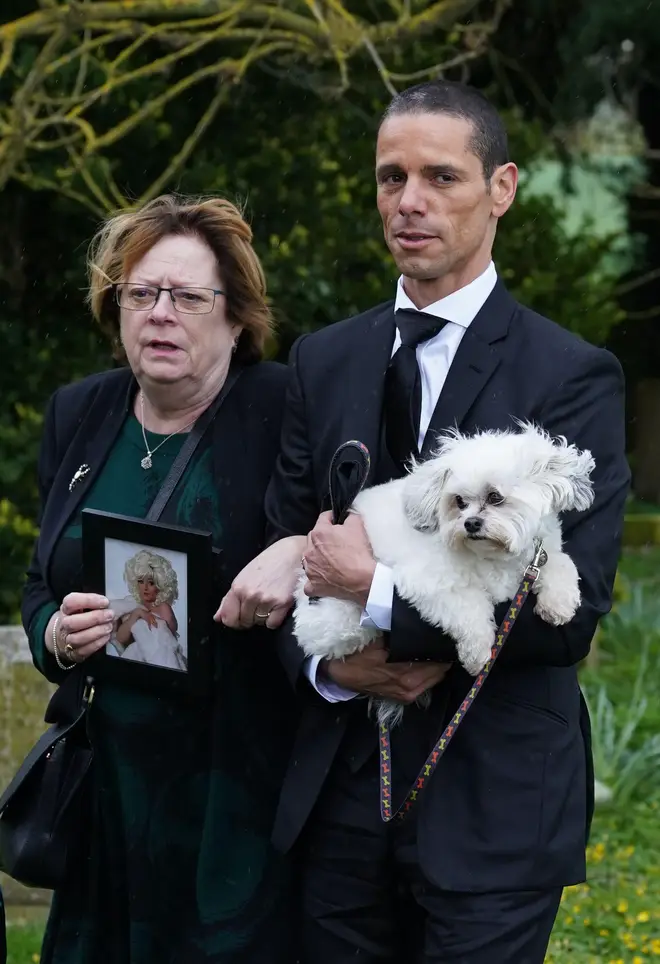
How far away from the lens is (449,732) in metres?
3.21

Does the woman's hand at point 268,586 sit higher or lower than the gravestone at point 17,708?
higher

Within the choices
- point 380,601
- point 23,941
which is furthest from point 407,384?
point 23,941

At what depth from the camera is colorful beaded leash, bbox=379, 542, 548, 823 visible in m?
3.18

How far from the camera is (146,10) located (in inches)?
281

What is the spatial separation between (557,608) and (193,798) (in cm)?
124

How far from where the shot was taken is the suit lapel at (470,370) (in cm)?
330

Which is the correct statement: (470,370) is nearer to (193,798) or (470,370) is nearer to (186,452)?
(186,452)

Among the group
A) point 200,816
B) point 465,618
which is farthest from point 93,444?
point 465,618

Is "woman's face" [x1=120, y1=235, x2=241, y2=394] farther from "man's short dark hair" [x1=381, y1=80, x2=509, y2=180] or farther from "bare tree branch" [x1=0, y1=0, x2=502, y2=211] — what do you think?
"bare tree branch" [x1=0, y1=0, x2=502, y2=211]

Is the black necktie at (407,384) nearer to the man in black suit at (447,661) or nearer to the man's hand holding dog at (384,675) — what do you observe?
the man in black suit at (447,661)

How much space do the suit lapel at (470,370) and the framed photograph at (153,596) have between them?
0.66m

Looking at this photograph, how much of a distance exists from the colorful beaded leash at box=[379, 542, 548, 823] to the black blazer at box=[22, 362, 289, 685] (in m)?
0.76

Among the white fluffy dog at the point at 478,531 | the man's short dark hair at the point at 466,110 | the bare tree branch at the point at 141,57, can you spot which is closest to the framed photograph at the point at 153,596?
the white fluffy dog at the point at 478,531

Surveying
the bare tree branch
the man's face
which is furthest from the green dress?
the bare tree branch
